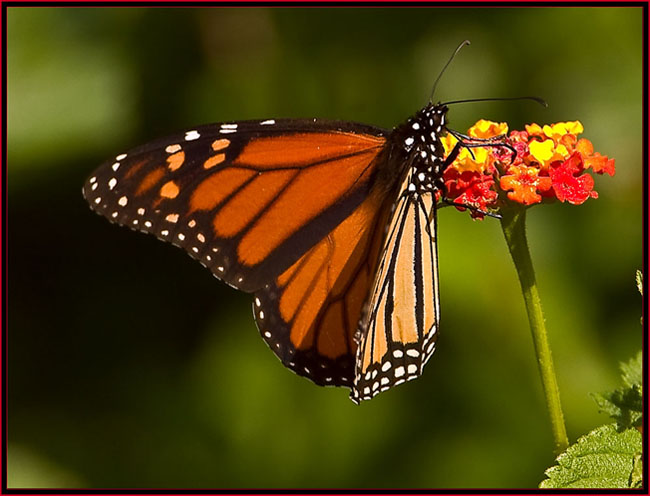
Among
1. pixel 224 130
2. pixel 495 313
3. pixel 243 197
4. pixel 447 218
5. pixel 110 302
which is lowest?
pixel 110 302

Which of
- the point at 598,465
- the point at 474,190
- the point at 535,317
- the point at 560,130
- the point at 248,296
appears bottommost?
the point at 248,296

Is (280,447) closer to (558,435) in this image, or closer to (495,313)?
(495,313)

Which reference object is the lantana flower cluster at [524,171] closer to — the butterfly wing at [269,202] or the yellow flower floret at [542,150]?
the yellow flower floret at [542,150]

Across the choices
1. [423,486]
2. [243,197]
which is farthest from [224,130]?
[423,486]

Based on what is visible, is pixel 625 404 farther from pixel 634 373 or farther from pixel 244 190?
pixel 244 190

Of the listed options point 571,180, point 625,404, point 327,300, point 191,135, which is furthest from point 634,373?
point 191,135

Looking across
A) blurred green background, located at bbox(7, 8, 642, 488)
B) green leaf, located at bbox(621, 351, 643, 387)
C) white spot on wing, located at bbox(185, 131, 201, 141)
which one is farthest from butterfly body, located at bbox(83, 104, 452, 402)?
blurred green background, located at bbox(7, 8, 642, 488)

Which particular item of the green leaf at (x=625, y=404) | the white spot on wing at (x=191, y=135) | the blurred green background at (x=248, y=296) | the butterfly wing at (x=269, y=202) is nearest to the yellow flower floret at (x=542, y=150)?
the butterfly wing at (x=269, y=202)
